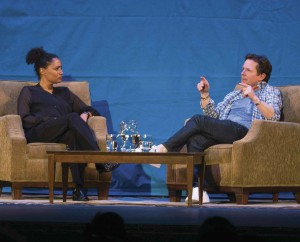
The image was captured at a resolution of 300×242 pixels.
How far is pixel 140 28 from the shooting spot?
6.98m

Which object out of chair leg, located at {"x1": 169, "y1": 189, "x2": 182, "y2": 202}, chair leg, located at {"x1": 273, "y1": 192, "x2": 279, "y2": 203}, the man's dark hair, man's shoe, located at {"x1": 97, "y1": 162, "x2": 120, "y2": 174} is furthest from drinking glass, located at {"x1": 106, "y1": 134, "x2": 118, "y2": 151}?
chair leg, located at {"x1": 273, "y1": 192, "x2": 279, "y2": 203}

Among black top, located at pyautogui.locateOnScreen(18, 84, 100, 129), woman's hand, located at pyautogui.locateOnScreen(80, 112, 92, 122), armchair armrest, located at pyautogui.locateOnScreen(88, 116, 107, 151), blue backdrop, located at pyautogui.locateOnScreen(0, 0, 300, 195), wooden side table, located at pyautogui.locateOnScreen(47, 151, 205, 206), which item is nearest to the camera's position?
wooden side table, located at pyautogui.locateOnScreen(47, 151, 205, 206)

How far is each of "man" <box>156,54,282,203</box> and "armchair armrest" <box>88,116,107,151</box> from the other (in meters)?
0.49

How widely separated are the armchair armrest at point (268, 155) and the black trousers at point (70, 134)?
40.6 inches

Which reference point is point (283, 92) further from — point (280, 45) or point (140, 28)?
point (140, 28)

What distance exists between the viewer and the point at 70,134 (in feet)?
19.7

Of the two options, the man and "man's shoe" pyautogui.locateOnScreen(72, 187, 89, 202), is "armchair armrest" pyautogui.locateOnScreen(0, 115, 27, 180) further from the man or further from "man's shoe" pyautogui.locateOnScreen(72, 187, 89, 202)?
the man

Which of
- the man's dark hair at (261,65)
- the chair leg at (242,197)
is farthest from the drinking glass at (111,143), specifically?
the man's dark hair at (261,65)

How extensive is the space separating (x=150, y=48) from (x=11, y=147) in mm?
1645

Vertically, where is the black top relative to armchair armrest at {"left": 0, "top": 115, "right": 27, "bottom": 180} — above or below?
above

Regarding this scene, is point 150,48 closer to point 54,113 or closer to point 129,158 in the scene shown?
point 54,113

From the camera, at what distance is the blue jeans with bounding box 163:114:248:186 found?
5.89m

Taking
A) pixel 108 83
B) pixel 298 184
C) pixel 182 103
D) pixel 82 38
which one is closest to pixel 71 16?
pixel 82 38

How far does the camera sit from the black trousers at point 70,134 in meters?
5.91
